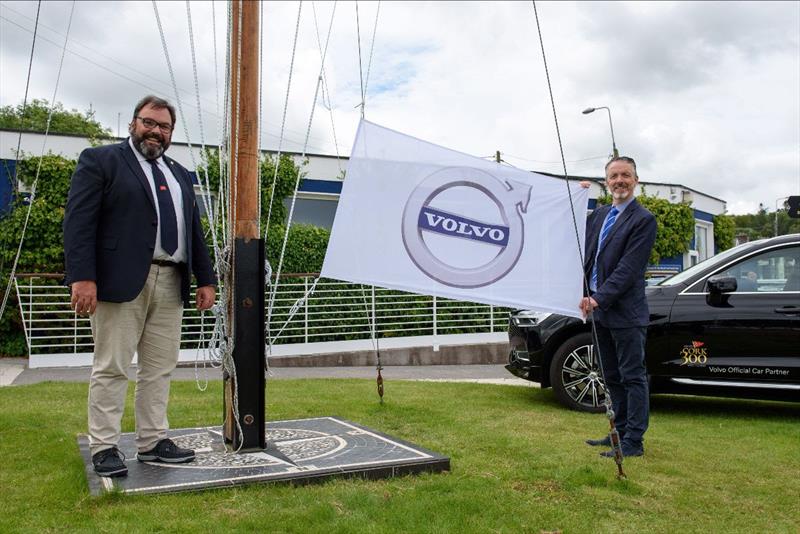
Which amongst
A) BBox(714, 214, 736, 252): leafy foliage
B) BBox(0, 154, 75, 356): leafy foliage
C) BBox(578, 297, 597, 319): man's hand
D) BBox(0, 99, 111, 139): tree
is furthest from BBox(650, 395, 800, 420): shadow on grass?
BBox(0, 99, 111, 139): tree

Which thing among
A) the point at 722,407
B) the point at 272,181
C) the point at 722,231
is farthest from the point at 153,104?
the point at 722,231

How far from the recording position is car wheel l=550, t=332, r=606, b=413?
275 inches

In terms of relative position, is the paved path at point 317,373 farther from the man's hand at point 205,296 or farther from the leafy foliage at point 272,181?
the man's hand at point 205,296

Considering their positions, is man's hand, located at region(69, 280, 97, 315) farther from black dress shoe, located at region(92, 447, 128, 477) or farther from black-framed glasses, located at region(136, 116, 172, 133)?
black-framed glasses, located at region(136, 116, 172, 133)

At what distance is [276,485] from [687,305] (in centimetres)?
446

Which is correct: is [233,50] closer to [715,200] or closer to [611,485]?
[611,485]

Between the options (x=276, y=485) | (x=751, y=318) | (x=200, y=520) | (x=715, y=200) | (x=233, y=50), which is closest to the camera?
(x=200, y=520)

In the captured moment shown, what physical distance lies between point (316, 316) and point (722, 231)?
28164 millimetres

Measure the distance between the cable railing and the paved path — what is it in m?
0.44

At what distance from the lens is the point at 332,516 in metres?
3.46

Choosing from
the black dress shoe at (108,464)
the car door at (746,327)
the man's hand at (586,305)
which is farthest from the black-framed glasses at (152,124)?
the car door at (746,327)

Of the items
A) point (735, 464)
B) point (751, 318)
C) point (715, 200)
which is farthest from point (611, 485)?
point (715, 200)

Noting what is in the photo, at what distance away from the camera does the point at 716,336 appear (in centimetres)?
667

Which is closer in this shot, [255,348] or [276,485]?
[276,485]
